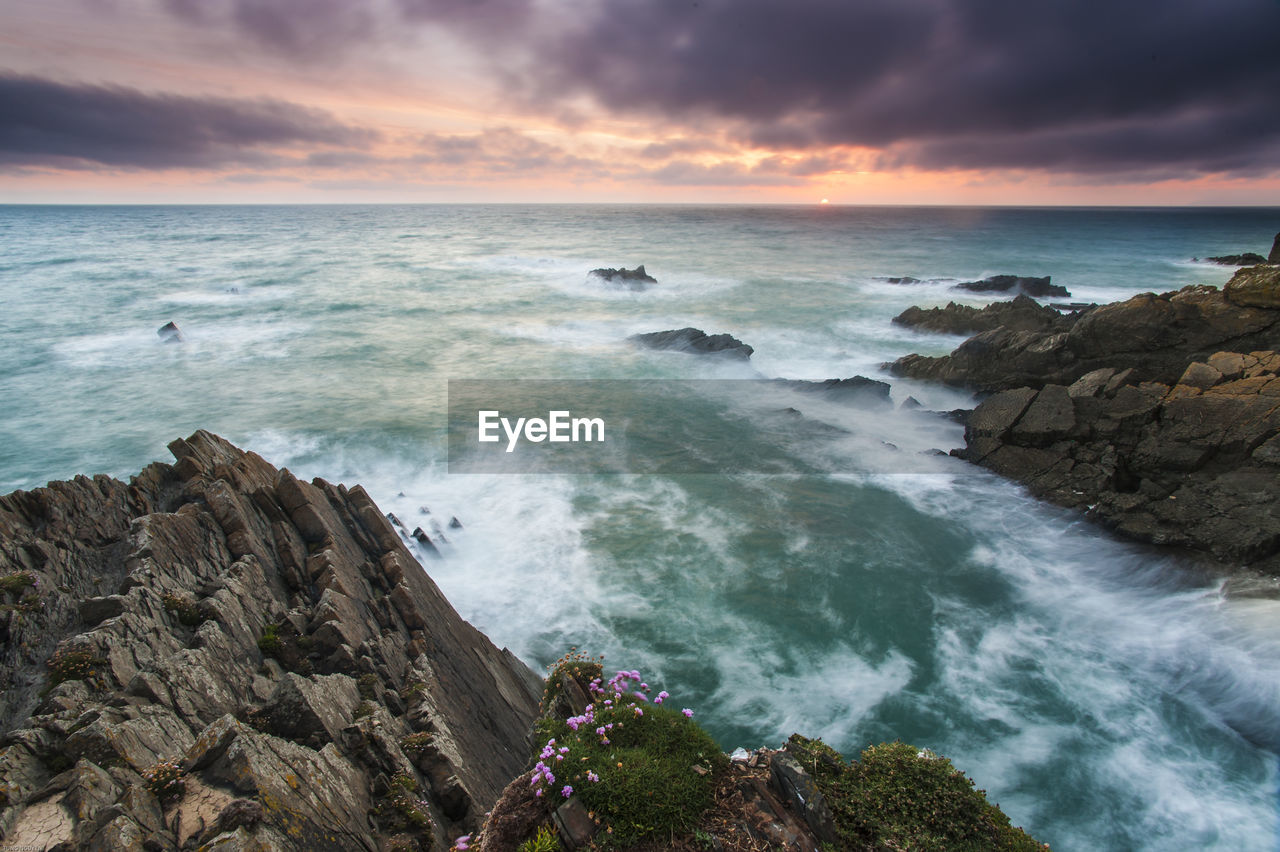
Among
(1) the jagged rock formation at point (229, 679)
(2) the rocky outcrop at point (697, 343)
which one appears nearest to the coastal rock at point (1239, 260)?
(2) the rocky outcrop at point (697, 343)

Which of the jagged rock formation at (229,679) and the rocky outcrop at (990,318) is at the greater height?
the rocky outcrop at (990,318)

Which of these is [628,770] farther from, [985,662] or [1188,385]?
[1188,385]

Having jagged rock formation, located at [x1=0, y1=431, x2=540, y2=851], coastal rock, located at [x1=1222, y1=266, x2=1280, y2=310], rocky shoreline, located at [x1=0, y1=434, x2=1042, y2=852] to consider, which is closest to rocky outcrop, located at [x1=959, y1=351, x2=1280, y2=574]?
coastal rock, located at [x1=1222, y1=266, x2=1280, y2=310]

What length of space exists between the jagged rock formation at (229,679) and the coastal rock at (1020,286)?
247ft

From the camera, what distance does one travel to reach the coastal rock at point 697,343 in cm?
4859

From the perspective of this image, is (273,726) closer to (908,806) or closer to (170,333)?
(908,806)

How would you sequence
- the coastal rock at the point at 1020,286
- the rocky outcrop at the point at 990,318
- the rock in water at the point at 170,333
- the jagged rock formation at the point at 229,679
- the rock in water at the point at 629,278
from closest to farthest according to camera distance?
the jagged rock formation at the point at 229,679
the rocky outcrop at the point at 990,318
the rock in water at the point at 170,333
the coastal rock at the point at 1020,286
the rock in water at the point at 629,278

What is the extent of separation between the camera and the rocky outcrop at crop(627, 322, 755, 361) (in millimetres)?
48562

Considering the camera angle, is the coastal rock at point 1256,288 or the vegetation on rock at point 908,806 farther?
the coastal rock at point 1256,288

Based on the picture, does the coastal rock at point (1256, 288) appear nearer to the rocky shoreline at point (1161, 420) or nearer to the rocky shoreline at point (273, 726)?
the rocky shoreline at point (1161, 420)

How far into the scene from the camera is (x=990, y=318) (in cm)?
4825

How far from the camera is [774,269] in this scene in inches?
3816

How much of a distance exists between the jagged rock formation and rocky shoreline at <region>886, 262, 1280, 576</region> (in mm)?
23930

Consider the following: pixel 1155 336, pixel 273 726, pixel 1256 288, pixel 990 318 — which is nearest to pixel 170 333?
pixel 273 726
